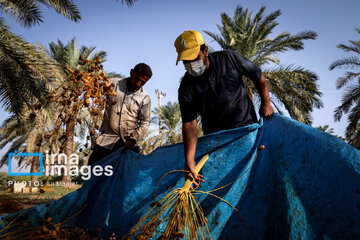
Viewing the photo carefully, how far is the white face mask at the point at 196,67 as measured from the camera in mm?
2193

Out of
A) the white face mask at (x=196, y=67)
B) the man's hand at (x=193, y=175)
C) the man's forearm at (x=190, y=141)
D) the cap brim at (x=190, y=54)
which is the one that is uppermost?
the cap brim at (x=190, y=54)

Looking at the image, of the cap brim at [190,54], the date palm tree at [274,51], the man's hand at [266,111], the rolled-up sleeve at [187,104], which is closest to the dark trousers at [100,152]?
the rolled-up sleeve at [187,104]

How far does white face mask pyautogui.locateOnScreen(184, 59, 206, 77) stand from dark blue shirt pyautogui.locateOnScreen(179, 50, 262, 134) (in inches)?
2.4

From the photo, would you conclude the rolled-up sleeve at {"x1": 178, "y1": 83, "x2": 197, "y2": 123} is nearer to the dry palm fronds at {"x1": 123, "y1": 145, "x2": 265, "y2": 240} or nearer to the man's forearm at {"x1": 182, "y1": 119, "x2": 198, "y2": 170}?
the man's forearm at {"x1": 182, "y1": 119, "x2": 198, "y2": 170}

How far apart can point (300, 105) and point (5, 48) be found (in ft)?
34.1

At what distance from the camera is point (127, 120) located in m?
3.21

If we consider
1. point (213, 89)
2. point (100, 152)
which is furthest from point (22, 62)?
point (213, 89)

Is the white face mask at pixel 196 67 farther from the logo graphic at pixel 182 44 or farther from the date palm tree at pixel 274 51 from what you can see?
the date palm tree at pixel 274 51

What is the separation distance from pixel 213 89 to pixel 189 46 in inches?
15.5

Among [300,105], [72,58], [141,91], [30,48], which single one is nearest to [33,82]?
[30,48]

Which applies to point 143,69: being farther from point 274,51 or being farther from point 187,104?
point 274,51

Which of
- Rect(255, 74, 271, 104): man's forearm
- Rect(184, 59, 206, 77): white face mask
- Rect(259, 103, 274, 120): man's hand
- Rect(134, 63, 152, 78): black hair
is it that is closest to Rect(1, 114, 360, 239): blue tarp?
Rect(259, 103, 274, 120): man's hand

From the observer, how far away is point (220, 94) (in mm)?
2234

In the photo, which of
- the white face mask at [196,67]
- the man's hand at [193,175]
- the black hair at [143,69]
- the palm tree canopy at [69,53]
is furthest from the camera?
the palm tree canopy at [69,53]
